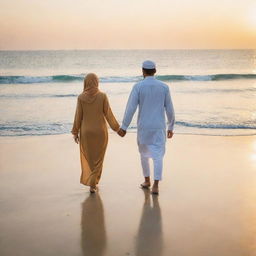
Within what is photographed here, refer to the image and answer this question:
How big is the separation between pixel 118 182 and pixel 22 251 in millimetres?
2146

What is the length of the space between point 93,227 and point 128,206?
672 millimetres

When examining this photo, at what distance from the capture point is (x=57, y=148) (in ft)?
24.1

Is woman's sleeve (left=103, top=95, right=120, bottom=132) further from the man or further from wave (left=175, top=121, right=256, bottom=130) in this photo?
wave (left=175, top=121, right=256, bottom=130)

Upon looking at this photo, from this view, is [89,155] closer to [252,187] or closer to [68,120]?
[252,187]

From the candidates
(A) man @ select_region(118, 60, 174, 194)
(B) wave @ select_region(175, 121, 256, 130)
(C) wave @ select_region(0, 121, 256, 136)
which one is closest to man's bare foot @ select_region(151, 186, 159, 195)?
(A) man @ select_region(118, 60, 174, 194)

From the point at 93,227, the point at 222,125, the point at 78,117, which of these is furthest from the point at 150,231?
the point at 222,125

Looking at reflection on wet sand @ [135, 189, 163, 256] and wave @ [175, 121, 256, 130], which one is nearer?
reflection on wet sand @ [135, 189, 163, 256]

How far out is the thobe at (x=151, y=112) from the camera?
4.70 meters

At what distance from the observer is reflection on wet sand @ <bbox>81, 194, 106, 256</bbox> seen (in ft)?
11.0

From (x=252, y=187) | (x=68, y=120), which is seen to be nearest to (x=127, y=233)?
(x=252, y=187)

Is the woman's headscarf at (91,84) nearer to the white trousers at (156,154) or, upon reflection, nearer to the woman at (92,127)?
the woman at (92,127)

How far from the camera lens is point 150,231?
12.2ft

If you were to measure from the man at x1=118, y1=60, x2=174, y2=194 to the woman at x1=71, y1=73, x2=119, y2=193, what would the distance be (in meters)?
0.25

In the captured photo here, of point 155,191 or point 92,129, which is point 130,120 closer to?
point 92,129
